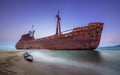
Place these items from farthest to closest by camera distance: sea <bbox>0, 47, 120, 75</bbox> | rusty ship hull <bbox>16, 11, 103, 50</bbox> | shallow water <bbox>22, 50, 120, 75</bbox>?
rusty ship hull <bbox>16, 11, 103, 50</bbox>, sea <bbox>0, 47, 120, 75</bbox>, shallow water <bbox>22, 50, 120, 75</bbox>

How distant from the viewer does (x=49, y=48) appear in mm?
16516

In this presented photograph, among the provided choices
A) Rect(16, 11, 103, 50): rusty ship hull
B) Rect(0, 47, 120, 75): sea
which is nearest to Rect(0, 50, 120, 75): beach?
Rect(0, 47, 120, 75): sea

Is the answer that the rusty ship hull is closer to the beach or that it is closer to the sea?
the sea

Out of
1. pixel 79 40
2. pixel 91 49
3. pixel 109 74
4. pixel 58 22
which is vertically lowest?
pixel 109 74

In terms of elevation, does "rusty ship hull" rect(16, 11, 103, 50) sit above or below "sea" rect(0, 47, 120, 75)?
above

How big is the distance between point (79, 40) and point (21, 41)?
35.1ft

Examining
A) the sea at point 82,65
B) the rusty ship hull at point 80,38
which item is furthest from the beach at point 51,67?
the rusty ship hull at point 80,38

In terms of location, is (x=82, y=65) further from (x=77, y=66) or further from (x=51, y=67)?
(x=51, y=67)

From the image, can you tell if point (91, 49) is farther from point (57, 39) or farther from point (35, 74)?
point (35, 74)

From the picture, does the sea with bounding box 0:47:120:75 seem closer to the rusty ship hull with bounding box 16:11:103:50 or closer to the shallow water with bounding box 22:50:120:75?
the shallow water with bounding box 22:50:120:75

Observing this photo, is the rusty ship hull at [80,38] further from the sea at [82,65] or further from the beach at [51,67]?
the beach at [51,67]

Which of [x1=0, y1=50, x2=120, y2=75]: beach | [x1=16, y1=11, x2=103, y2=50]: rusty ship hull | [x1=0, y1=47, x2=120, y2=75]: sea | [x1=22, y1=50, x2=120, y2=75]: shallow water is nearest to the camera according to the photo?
[x1=0, y1=50, x2=120, y2=75]: beach

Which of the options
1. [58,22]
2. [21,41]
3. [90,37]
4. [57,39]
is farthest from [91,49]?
[21,41]

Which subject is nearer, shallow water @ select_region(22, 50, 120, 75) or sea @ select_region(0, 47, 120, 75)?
shallow water @ select_region(22, 50, 120, 75)
